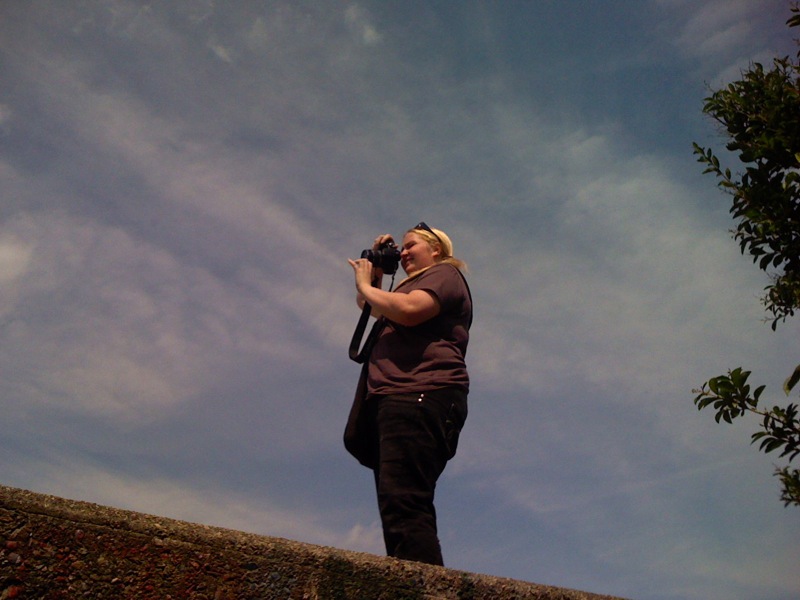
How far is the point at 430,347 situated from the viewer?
12.0ft

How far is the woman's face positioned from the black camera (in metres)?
0.06

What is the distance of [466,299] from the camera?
3992 millimetres

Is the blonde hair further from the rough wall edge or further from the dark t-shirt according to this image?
the rough wall edge

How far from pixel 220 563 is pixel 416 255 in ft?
8.67

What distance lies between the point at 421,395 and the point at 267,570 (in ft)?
4.92

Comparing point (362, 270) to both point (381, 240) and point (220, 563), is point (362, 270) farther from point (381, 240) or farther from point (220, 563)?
point (220, 563)

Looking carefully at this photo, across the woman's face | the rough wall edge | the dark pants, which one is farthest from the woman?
the rough wall edge

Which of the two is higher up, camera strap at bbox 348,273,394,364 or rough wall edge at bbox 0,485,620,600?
camera strap at bbox 348,273,394,364

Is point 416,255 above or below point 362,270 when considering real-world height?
above

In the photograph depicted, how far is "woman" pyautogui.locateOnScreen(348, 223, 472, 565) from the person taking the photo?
→ 10.4 feet

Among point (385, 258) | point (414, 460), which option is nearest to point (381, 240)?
point (385, 258)

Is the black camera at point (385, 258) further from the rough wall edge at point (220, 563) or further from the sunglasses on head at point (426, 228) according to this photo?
the rough wall edge at point (220, 563)

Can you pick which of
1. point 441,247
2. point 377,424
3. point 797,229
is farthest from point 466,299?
point 797,229

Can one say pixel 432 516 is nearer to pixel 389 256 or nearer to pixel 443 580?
pixel 443 580
